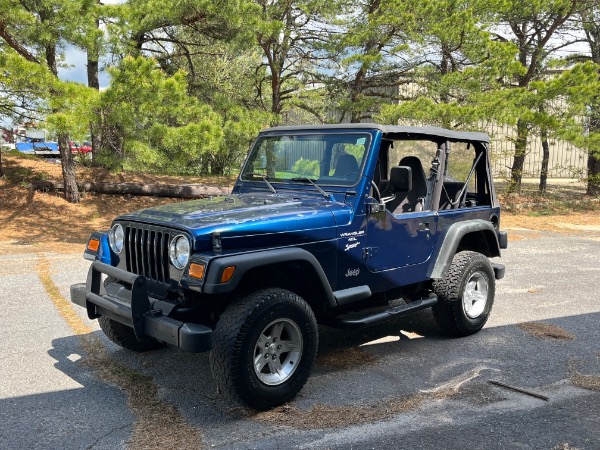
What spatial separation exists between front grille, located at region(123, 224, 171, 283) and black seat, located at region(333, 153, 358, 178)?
61.2 inches

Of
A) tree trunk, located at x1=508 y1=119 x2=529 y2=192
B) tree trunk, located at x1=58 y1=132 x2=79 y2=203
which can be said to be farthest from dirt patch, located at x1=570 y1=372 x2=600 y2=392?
Result: tree trunk, located at x1=508 y1=119 x2=529 y2=192

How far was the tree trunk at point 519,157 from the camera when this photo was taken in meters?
15.9

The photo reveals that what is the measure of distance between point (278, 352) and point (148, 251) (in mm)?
1147

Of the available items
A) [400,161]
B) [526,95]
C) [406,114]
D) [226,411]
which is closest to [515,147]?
[526,95]

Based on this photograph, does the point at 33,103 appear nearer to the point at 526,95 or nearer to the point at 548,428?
the point at 548,428

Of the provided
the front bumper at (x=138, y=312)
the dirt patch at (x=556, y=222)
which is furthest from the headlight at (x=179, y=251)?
the dirt patch at (x=556, y=222)

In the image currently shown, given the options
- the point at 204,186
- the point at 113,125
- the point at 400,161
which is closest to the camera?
the point at 400,161

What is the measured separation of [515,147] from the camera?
55.8 ft

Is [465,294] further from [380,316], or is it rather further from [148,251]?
[148,251]

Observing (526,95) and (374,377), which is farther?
Result: (526,95)

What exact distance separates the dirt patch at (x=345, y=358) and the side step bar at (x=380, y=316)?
40cm

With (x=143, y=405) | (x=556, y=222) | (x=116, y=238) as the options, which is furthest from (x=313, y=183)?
(x=556, y=222)

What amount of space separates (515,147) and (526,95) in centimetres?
293

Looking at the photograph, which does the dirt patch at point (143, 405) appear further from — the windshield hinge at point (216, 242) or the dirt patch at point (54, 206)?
the dirt patch at point (54, 206)
